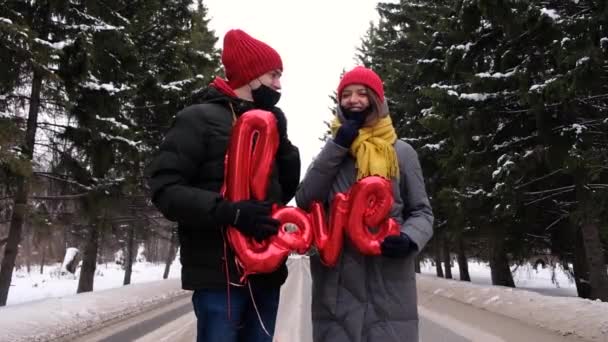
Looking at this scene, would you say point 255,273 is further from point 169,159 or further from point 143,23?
point 143,23

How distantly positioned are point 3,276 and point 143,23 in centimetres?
766

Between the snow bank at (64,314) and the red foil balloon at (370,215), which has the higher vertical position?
the red foil balloon at (370,215)

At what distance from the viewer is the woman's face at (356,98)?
268 centimetres

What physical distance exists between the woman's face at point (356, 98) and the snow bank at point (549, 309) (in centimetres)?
602

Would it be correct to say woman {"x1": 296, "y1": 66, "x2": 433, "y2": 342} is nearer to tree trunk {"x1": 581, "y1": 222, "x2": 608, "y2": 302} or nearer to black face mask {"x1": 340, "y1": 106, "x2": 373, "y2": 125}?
black face mask {"x1": 340, "y1": 106, "x2": 373, "y2": 125}

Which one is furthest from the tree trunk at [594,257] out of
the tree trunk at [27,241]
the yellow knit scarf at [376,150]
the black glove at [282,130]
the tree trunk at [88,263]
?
the tree trunk at [88,263]

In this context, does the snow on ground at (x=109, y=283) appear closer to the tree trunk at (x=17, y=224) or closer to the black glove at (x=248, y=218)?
the tree trunk at (x=17, y=224)

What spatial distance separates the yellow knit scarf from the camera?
2.54 metres

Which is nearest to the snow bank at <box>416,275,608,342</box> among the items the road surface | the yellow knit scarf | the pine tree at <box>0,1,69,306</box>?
the road surface

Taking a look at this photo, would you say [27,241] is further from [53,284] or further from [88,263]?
[88,263]

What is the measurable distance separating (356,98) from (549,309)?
8039mm

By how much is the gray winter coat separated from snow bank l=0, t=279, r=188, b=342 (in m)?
6.84

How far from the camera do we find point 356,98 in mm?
2689

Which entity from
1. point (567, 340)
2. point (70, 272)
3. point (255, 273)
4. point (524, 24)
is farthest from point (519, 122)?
point (70, 272)
